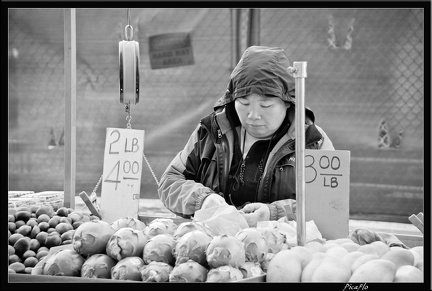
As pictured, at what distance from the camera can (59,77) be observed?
17.6ft

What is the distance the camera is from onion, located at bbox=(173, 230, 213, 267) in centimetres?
161

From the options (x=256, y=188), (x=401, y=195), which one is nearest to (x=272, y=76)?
(x=256, y=188)

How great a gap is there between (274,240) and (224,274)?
28cm

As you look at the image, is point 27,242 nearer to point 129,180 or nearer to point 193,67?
point 129,180

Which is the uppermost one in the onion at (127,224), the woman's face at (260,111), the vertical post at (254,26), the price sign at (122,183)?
the vertical post at (254,26)

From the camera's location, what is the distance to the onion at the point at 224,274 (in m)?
1.53

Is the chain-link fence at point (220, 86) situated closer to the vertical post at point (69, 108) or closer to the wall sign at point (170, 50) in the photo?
the wall sign at point (170, 50)

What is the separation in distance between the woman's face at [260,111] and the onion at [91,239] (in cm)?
111

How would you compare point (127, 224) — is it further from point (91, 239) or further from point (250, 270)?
point (250, 270)

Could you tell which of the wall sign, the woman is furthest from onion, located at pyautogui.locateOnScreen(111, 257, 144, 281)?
the wall sign

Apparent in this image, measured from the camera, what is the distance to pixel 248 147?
2928 mm

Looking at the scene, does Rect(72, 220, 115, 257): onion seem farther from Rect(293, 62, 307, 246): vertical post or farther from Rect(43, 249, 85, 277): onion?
Rect(293, 62, 307, 246): vertical post

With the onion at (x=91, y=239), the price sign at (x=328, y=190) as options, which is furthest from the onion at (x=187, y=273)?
the price sign at (x=328, y=190)

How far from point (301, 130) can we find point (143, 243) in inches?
19.5
